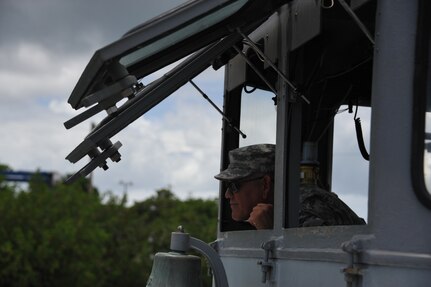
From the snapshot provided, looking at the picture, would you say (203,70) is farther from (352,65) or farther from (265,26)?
(352,65)

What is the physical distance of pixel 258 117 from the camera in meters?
3.85

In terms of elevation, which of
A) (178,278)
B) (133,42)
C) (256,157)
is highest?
(133,42)

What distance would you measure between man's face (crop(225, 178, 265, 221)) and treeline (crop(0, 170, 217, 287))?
24.3 meters

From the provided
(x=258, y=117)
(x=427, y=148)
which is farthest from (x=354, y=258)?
(x=258, y=117)

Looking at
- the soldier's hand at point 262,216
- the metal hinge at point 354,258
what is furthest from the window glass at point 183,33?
the soldier's hand at point 262,216

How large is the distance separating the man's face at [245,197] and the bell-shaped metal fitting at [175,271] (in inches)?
35.0

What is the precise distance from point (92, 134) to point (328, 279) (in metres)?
0.97

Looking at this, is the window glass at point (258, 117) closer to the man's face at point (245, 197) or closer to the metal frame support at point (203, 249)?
the man's face at point (245, 197)

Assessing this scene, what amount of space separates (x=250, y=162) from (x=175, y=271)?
0.97 meters

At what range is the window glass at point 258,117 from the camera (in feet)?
11.7

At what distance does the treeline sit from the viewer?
27.9 meters

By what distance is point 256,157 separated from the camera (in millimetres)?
3559

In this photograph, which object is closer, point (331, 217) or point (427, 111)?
point (427, 111)

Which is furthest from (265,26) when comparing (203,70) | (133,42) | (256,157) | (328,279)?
(328,279)
